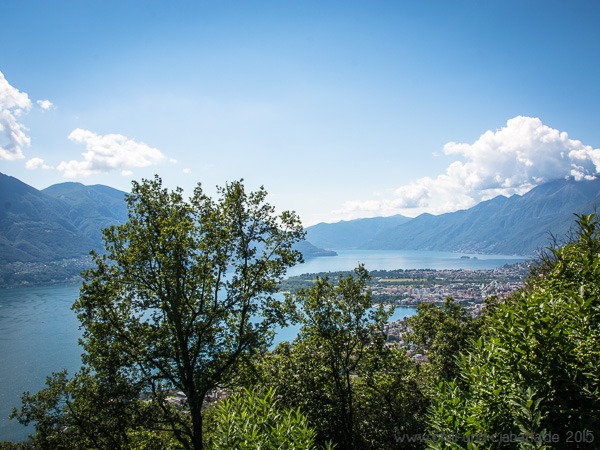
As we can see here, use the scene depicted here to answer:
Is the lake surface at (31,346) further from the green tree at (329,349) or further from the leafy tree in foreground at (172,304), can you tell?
the green tree at (329,349)

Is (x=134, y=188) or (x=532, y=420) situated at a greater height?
(x=134, y=188)

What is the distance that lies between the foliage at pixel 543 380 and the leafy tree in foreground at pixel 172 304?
7.94 meters

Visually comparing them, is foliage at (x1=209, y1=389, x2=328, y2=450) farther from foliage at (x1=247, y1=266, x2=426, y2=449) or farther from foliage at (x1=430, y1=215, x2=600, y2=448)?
foliage at (x1=247, y1=266, x2=426, y2=449)

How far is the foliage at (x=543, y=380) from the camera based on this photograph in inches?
132

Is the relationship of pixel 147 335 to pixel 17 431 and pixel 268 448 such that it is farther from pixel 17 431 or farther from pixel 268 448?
pixel 17 431

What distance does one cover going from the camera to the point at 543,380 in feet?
11.7

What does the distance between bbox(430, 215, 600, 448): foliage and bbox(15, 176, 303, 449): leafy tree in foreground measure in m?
7.94

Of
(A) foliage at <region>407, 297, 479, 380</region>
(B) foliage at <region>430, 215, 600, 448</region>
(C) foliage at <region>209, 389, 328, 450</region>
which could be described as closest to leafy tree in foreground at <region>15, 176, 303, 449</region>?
(C) foliage at <region>209, 389, 328, 450</region>

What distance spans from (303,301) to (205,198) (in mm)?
5631

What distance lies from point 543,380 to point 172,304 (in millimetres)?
8855

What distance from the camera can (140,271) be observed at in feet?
33.0

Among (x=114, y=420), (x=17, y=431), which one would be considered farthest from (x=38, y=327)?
(x=114, y=420)

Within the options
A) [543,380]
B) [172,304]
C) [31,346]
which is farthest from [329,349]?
[31,346]

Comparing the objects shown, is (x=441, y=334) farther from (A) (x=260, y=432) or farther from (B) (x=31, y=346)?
(B) (x=31, y=346)
